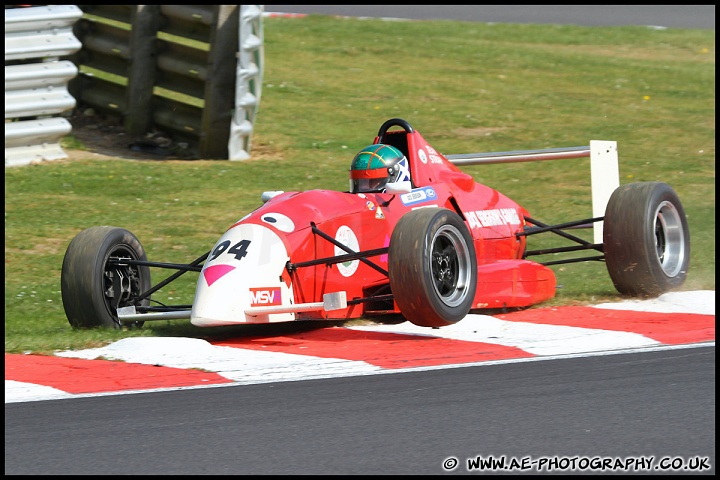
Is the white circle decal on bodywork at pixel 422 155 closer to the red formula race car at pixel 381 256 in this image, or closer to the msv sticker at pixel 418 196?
the red formula race car at pixel 381 256

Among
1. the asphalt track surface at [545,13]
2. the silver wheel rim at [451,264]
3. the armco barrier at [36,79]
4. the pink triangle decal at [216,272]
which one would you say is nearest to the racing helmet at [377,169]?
the silver wheel rim at [451,264]

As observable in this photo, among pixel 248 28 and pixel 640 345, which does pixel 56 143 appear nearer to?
pixel 248 28

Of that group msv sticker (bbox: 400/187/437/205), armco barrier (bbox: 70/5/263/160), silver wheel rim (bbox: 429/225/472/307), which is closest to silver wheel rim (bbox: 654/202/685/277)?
msv sticker (bbox: 400/187/437/205)

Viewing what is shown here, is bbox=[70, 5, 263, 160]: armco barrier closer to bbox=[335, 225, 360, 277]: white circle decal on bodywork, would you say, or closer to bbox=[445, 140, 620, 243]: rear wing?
bbox=[445, 140, 620, 243]: rear wing

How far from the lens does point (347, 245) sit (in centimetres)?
749

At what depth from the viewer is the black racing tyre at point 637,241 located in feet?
26.5

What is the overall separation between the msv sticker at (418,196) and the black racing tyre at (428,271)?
783mm

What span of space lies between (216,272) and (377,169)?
1.59 metres

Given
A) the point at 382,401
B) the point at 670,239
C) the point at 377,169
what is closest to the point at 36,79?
the point at 377,169

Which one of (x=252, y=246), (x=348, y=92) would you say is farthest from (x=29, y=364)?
(x=348, y=92)

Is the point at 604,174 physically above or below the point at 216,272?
above

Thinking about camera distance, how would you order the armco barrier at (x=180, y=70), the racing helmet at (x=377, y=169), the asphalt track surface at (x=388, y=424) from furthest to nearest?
the armco barrier at (x=180, y=70)
the racing helmet at (x=377, y=169)
the asphalt track surface at (x=388, y=424)

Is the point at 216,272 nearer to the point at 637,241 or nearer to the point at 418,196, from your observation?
the point at 418,196

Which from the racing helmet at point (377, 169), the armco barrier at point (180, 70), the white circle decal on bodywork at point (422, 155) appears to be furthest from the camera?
the armco barrier at point (180, 70)
